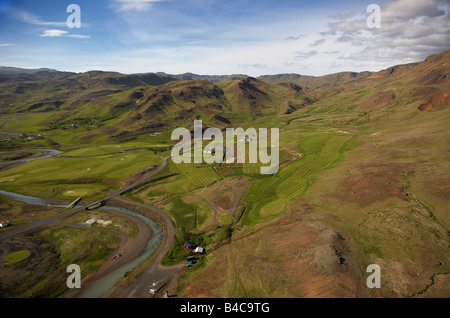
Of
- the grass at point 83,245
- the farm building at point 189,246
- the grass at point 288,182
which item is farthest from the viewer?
the grass at point 288,182

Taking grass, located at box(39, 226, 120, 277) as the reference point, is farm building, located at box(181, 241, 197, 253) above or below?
above

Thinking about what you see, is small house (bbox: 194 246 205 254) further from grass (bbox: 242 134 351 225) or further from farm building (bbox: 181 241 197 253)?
grass (bbox: 242 134 351 225)

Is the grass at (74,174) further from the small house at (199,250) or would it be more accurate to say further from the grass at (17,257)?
the small house at (199,250)

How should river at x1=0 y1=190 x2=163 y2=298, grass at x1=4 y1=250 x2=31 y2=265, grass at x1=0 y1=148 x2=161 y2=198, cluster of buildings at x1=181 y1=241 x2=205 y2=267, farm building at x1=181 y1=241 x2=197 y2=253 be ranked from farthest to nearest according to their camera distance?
grass at x1=0 y1=148 x2=161 y2=198
farm building at x1=181 y1=241 x2=197 y2=253
grass at x1=4 y1=250 x2=31 y2=265
cluster of buildings at x1=181 y1=241 x2=205 y2=267
river at x1=0 y1=190 x2=163 y2=298

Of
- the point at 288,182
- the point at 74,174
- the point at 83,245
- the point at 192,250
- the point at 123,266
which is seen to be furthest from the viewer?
the point at 74,174

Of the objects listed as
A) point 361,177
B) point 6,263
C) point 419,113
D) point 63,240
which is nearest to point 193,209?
point 63,240

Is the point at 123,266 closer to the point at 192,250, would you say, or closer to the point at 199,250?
the point at 192,250

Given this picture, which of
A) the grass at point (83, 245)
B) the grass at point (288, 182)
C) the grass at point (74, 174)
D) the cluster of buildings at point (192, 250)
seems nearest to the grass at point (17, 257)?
the grass at point (83, 245)

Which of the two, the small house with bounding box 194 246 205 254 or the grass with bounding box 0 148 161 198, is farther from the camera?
the grass with bounding box 0 148 161 198

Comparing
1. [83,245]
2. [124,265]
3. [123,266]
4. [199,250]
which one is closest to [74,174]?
[83,245]

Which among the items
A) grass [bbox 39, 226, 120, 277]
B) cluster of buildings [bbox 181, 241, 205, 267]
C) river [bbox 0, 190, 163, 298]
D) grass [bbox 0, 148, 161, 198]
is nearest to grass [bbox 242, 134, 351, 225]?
cluster of buildings [bbox 181, 241, 205, 267]

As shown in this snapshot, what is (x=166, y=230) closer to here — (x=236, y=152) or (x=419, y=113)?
(x=236, y=152)
